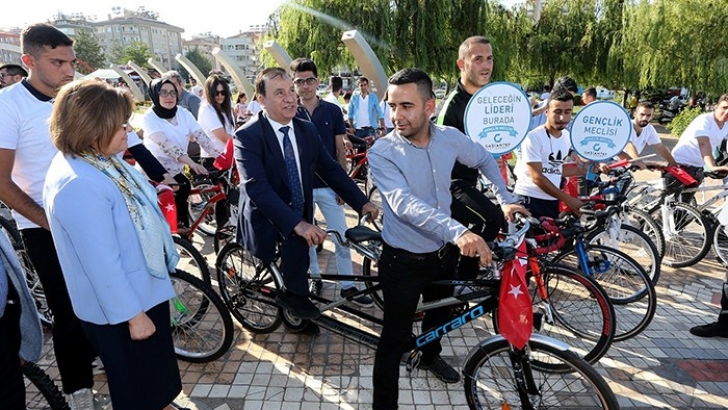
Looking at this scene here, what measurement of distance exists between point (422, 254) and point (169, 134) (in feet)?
10.7

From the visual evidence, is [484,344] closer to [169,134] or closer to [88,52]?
[169,134]

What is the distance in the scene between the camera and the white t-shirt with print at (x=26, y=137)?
7.44ft

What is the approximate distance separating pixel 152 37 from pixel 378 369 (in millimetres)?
132926

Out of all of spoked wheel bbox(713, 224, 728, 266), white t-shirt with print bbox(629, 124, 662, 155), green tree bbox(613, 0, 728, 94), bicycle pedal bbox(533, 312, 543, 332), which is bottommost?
spoked wheel bbox(713, 224, 728, 266)

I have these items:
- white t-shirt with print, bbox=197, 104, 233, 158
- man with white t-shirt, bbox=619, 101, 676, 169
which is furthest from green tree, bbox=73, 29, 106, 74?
man with white t-shirt, bbox=619, 101, 676, 169

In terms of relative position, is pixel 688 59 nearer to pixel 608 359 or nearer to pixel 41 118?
pixel 608 359

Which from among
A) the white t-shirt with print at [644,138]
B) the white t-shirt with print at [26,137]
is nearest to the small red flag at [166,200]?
the white t-shirt with print at [26,137]

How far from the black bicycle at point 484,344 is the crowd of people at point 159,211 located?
0.58 ft

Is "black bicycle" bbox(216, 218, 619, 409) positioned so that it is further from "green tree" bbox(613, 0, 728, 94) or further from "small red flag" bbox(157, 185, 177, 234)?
"green tree" bbox(613, 0, 728, 94)

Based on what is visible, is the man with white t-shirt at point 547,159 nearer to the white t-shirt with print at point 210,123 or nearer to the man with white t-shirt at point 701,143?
the man with white t-shirt at point 701,143

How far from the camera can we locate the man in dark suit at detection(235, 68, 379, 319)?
282 centimetres

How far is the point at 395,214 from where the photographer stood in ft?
7.77

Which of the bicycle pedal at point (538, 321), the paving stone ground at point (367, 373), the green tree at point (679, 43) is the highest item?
the green tree at point (679, 43)

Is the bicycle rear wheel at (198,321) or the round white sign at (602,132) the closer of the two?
the bicycle rear wheel at (198,321)
